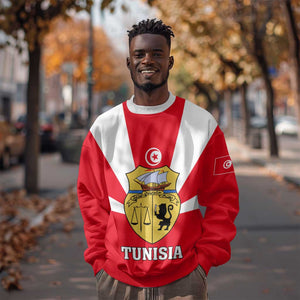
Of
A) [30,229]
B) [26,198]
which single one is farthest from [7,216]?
[26,198]

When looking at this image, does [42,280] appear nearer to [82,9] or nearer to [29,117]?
[82,9]

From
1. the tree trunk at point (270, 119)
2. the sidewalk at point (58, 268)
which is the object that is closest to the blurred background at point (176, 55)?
the tree trunk at point (270, 119)

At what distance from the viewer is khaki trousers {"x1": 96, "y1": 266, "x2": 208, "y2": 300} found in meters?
2.37

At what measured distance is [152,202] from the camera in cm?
239

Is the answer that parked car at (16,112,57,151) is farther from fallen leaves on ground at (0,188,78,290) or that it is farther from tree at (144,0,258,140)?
fallen leaves on ground at (0,188,78,290)

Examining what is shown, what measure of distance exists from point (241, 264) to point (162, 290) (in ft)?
14.2

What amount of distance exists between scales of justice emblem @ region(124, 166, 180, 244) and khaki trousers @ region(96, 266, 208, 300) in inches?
8.0

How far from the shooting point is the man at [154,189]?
2.38 meters

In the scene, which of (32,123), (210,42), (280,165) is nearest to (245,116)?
(210,42)

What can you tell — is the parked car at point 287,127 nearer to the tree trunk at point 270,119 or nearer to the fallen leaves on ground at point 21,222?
the tree trunk at point 270,119

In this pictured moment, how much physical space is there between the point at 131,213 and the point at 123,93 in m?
38.9

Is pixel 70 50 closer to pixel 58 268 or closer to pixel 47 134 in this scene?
pixel 47 134

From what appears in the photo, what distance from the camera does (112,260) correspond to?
2.42 metres

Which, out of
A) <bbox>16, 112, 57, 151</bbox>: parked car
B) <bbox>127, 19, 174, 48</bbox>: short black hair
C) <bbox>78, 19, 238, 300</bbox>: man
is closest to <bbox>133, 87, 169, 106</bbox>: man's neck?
<bbox>78, 19, 238, 300</bbox>: man
